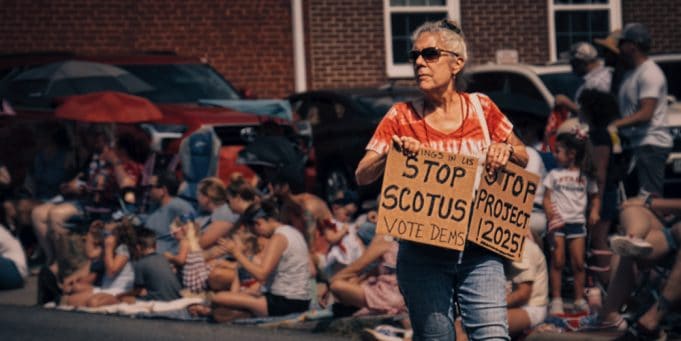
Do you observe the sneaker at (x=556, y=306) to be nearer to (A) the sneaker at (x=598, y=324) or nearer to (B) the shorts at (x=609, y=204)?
(A) the sneaker at (x=598, y=324)

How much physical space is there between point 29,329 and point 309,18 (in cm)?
1236

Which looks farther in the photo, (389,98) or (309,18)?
(309,18)

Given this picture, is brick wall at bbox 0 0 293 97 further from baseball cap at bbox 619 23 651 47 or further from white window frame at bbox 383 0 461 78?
baseball cap at bbox 619 23 651 47

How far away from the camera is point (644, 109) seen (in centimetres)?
1210

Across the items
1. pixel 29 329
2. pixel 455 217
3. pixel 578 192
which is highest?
pixel 455 217

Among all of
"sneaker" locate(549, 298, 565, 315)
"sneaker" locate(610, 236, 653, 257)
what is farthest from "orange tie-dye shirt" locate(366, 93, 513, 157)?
"sneaker" locate(549, 298, 565, 315)

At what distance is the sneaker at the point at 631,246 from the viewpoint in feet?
30.9

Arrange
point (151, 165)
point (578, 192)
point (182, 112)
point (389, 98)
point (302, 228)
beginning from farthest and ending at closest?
point (389, 98)
point (182, 112)
point (151, 165)
point (302, 228)
point (578, 192)

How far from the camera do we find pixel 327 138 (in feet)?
59.7

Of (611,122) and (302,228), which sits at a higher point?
(611,122)

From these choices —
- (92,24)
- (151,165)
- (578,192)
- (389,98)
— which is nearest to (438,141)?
(578,192)

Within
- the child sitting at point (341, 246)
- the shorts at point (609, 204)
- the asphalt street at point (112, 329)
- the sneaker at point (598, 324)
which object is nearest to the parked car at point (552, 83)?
the shorts at point (609, 204)

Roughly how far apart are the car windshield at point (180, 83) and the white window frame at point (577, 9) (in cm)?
690

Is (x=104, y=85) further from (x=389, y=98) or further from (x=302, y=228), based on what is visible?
(x=302, y=228)
